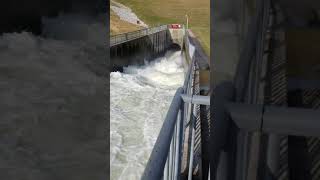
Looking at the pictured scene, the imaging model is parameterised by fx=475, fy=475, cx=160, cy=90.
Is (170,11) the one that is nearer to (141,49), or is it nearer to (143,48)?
(143,48)

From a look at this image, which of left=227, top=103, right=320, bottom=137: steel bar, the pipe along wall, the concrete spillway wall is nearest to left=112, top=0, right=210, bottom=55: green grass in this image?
the concrete spillway wall

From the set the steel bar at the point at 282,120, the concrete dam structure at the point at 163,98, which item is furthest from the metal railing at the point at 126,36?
the steel bar at the point at 282,120

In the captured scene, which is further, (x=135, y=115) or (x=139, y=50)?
(x=139, y=50)

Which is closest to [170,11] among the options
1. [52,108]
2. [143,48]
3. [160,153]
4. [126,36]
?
[143,48]

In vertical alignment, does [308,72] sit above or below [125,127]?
above

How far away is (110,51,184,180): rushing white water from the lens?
7.40 metres

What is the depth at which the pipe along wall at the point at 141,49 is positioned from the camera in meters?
15.6

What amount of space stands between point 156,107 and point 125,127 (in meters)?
1.72

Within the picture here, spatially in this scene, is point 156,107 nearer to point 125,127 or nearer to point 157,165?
point 125,127

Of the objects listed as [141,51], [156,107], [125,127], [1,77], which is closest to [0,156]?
[125,127]

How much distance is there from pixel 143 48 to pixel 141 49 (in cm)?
34

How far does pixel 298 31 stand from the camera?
103cm

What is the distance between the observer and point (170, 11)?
120ft

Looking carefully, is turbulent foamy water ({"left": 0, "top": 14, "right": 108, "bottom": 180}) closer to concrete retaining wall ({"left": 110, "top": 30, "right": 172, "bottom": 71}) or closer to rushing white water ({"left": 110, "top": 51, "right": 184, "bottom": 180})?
rushing white water ({"left": 110, "top": 51, "right": 184, "bottom": 180})
